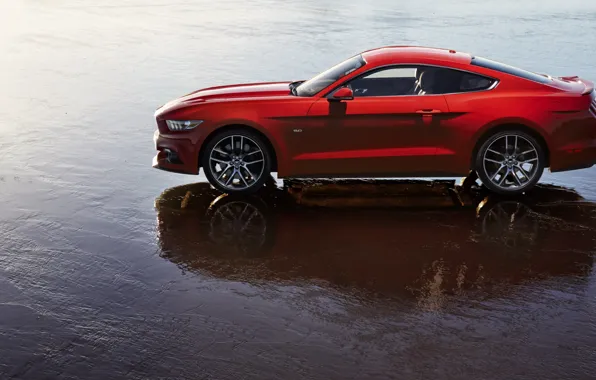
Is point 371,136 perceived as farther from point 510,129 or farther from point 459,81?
point 510,129

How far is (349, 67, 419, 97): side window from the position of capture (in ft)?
32.4

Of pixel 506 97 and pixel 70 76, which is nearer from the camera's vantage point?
pixel 506 97

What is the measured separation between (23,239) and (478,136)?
15.7 feet

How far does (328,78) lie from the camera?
33.3 feet

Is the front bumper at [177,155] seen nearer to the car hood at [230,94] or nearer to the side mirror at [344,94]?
the car hood at [230,94]

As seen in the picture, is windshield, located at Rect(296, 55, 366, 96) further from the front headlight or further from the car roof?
the front headlight

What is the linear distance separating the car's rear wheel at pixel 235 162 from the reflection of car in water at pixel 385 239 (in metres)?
0.16

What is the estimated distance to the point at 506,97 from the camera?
9703 millimetres

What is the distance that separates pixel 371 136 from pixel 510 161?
5.05 ft

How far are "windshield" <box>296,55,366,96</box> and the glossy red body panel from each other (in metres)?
0.16

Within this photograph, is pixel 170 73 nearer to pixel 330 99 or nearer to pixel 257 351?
pixel 330 99

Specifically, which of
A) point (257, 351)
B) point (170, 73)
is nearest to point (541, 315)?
point (257, 351)

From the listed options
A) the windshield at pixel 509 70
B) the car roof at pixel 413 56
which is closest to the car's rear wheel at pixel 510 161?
the windshield at pixel 509 70

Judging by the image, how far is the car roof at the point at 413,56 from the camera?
9898 millimetres
